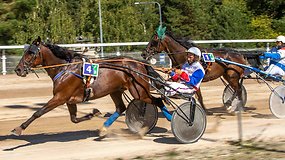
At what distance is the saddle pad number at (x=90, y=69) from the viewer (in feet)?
31.5

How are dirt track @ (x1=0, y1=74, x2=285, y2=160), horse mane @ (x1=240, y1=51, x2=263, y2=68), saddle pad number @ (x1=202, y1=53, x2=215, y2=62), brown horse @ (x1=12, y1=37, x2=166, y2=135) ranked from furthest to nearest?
horse mane @ (x1=240, y1=51, x2=263, y2=68), saddle pad number @ (x1=202, y1=53, x2=215, y2=62), brown horse @ (x1=12, y1=37, x2=166, y2=135), dirt track @ (x1=0, y1=74, x2=285, y2=160)

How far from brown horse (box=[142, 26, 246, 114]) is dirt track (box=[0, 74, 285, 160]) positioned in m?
0.79

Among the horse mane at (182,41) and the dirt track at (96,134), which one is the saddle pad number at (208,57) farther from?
the dirt track at (96,134)

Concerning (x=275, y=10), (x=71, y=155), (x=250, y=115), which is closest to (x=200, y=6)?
(x=275, y=10)

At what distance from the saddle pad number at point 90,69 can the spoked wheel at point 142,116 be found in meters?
1.19

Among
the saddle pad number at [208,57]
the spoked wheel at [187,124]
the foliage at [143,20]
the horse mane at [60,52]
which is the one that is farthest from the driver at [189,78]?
the foliage at [143,20]

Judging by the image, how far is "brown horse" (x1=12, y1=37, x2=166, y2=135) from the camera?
957cm

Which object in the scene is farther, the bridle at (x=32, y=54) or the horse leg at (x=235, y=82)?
the horse leg at (x=235, y=82)

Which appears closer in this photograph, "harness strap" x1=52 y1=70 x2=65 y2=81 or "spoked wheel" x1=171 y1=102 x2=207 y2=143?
"spoked wheel" x1=171 y1=102 x2=207 y2=143

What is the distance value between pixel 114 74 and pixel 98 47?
49.8 feet

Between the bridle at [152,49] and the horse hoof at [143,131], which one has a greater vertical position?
the bridle at [152,49]

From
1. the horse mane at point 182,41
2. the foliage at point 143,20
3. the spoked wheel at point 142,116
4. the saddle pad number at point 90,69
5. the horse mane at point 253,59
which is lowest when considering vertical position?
the foliage at point 143,20

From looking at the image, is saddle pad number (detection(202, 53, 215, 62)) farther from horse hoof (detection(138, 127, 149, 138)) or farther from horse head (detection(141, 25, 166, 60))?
horse hoof (detection(138, 127, 149, 138))

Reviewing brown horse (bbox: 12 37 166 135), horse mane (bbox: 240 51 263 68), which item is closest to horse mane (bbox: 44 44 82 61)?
brown horse (bbox: 12 37 166 135)
